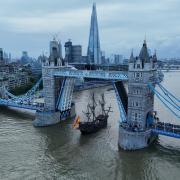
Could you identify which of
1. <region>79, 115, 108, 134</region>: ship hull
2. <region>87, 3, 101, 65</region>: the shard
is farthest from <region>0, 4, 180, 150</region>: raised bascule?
<region>87, 3, 101, 65</region>: the shard

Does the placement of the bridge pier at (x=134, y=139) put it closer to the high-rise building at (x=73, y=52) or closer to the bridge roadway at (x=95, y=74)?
the bridge roadway at (x=95, y=74)

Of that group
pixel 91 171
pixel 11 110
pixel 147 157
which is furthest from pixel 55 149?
pixel 11 110

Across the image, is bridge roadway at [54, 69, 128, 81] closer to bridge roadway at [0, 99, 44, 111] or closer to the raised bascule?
the raised bascule

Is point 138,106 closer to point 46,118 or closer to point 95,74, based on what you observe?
point 95,74

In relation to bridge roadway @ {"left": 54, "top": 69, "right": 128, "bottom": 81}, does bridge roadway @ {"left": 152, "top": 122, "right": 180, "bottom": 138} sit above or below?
below

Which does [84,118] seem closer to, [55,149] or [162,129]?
[55,149]

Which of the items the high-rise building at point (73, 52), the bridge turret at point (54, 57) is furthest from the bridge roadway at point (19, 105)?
the high-rise building at point (73, 52)
